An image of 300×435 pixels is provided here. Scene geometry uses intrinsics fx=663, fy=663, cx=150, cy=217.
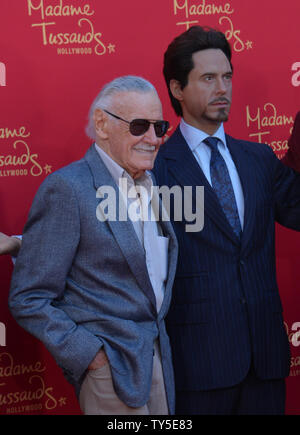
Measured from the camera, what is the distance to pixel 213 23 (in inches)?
140

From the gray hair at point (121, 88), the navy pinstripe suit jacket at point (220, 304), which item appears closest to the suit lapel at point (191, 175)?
the navy pinstripe suit jacket at point (220, 304)

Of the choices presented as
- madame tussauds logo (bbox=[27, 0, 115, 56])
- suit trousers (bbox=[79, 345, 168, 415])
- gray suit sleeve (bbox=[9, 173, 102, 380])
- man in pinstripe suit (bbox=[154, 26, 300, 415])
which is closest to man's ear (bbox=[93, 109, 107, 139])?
gray suit sleeve (bbox=[9, 173, 102, 380])

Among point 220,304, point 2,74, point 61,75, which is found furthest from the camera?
point 61,75

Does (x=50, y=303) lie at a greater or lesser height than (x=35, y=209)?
lesser

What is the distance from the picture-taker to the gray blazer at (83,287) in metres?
2.28

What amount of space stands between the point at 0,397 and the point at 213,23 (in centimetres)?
223

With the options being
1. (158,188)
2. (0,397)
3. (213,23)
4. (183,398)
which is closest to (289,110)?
(213,23)

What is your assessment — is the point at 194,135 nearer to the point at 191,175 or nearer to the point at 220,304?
the point at 191,175

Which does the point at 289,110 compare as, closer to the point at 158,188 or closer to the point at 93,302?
the point at 158,188

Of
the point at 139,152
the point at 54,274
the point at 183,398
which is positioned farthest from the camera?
the point at 183,398

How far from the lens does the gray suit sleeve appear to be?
226 cm

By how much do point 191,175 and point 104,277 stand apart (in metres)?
0.66

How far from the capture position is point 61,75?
3297 mm

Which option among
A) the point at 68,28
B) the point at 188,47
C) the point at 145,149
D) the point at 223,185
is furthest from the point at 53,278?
the point at 68,28
